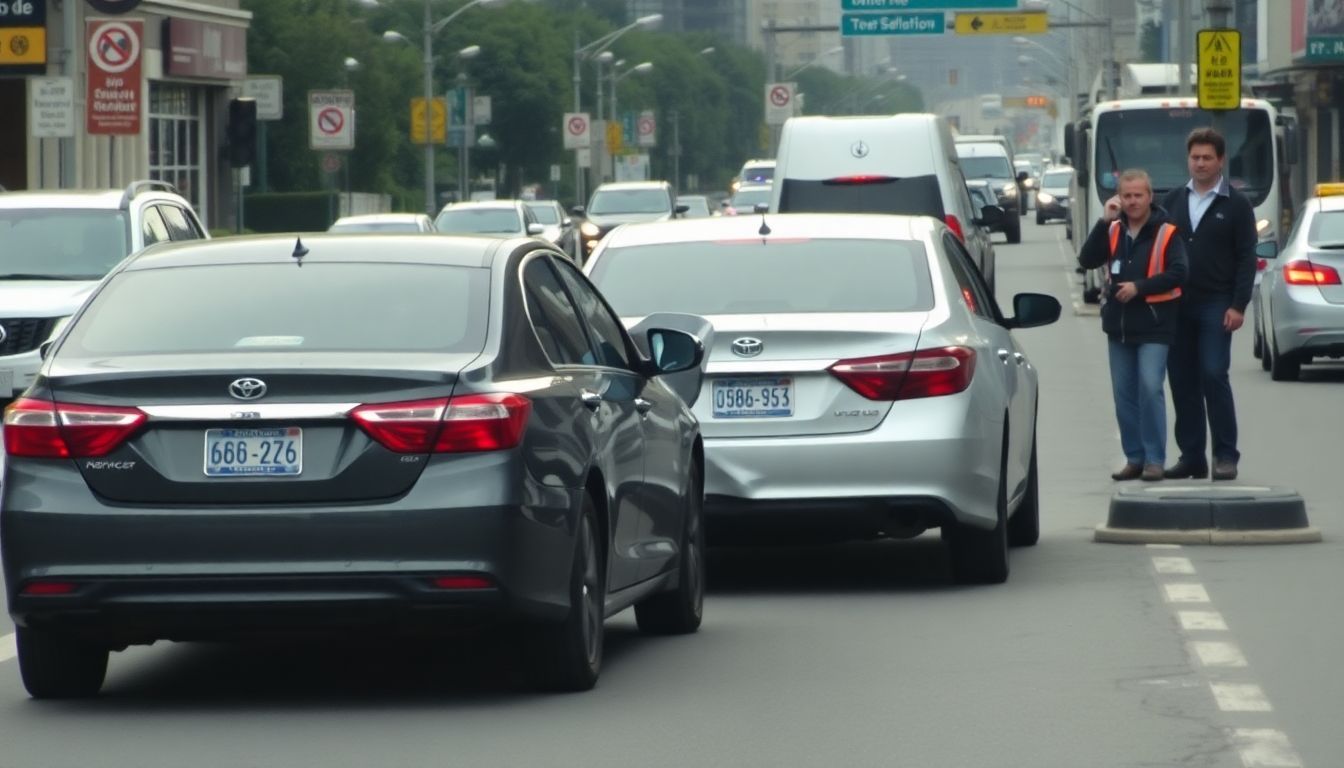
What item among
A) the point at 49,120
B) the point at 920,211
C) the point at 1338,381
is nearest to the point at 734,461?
the point at 1338,381

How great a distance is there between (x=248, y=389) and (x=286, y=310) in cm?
53

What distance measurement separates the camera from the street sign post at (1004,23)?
75.2 metres

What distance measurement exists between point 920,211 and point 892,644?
17.6m

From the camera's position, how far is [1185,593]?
36.3 feet

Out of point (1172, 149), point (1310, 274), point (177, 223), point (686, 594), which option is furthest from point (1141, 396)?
point (1172, 149)

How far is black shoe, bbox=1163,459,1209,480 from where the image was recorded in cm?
1515

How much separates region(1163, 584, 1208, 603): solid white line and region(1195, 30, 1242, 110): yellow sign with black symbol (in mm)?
6550

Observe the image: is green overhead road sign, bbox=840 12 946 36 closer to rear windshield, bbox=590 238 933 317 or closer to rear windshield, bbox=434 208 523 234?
rear windshield, bbox=434 208 523 234

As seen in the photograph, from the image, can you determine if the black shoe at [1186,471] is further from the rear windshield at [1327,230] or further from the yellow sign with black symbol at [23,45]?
the yellow sign with black symbol at [23,45]

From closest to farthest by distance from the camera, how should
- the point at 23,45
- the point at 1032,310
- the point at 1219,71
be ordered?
the point at 1032,310 < the point at 1219,71 < the point at 23,45

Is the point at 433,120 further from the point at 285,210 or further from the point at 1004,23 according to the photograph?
the point at 1004,23

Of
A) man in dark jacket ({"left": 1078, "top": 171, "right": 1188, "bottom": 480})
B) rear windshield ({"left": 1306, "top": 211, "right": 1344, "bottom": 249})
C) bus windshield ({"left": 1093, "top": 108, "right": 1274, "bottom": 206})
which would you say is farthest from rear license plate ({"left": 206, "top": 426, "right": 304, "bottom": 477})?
bus windshield ({"left": 1093, "top": 108, "right": 1274, "bottom": 206})

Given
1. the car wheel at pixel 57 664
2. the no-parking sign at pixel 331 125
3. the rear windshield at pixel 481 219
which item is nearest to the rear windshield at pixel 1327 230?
the car wheel at pixel 57 664

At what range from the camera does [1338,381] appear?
79.1 ft
